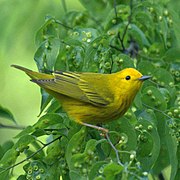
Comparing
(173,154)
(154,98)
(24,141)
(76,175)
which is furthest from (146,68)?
(76,175)

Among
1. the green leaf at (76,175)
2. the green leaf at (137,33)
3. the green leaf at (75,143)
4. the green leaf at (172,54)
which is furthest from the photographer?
the green leaf at (137,33)

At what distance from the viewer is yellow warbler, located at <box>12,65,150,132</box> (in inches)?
183

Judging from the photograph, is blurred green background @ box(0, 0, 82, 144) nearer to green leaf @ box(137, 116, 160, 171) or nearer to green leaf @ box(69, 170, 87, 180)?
green leaf @ box(137, 116, 160, 171)

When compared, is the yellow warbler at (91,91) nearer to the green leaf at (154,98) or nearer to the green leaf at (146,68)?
the green leaf at (154,98)

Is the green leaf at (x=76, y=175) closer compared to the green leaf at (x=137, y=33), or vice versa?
the green leaf at (x=76, y=175)

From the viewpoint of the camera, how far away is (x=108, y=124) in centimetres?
467

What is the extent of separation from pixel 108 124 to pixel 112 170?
125 centimetres

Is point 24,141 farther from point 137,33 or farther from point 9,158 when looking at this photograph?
point 137,33

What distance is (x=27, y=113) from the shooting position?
902cm

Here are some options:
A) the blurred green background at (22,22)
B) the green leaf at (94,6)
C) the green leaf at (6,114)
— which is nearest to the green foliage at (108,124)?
the green leaf at (6,114)

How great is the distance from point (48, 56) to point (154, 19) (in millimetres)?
1392

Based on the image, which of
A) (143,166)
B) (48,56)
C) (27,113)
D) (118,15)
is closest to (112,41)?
(118,15)

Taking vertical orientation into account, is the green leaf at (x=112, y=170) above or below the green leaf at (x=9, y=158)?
above

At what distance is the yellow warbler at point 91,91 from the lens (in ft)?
15.2
